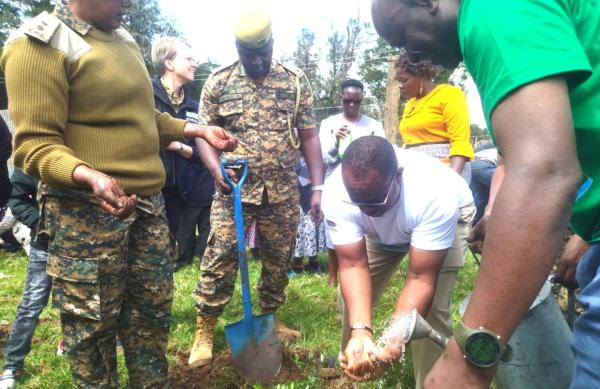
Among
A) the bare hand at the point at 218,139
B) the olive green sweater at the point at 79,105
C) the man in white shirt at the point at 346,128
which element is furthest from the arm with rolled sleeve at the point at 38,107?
the man in white shirt at the point at 346,128

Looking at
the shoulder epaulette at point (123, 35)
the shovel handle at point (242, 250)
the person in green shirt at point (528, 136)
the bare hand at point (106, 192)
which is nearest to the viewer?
the person in green shirt at point (528, 136)

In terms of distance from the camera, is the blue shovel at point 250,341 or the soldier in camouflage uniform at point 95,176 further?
the blue shovel at point 250,341

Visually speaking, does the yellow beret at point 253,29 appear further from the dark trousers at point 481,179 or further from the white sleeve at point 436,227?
the dark trousers at point 481,179

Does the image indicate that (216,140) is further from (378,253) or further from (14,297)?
(14,297)

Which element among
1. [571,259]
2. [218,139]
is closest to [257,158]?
[218,139]

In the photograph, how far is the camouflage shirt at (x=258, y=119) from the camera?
11.3ft

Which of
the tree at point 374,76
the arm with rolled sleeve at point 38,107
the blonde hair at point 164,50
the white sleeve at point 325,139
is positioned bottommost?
the tree at point 374,76

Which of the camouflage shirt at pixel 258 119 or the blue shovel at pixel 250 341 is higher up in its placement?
the camouflage shirt at pixel 258 119

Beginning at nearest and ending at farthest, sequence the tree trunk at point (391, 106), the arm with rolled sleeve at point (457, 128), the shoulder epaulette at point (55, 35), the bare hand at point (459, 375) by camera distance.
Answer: the bare hand at point (459, 375) < the shoulder epaulette at point (55, 35) < the arm with rolled sleeve at point (457, 128) < the tree trunk at point (391, 106)

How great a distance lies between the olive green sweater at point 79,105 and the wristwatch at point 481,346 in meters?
1.51

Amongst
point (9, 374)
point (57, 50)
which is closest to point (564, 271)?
point (57, 50)

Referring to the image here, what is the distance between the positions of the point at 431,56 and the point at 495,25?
1.15ft

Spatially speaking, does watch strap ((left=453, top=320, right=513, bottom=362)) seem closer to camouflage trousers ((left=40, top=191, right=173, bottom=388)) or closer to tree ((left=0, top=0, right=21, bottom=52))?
camouflage trousers ((left=40, top=191, right=173, bottom=388))

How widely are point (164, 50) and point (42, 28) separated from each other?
2502 mm
